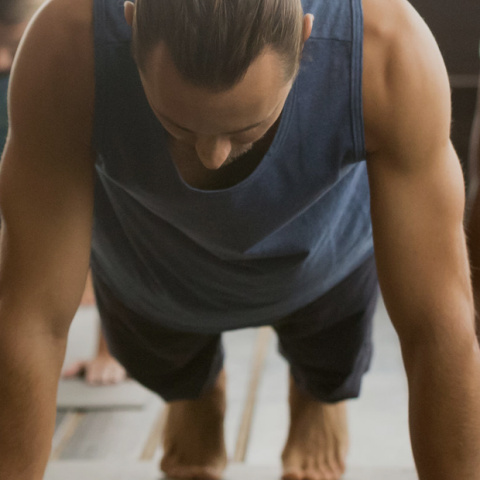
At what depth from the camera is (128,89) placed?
36.2 inches

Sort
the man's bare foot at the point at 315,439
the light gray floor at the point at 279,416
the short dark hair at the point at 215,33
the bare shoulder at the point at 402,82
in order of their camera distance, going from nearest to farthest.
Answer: the short dark hair at the point at 215,33 < the bare shoulder at the point at 402,82 < the man's bare foot at the point at 315,439 < the light gray floor at the point at 279,416

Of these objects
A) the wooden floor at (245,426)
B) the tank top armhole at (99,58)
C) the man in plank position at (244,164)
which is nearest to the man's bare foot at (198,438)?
the wooden floor at (245,426)

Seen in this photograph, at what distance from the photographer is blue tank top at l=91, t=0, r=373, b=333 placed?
912 mm

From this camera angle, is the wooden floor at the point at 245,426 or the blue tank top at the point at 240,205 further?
the wooden floor at the point at 245,426

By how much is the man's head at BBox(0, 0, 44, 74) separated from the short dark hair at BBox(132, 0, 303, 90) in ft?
3.45

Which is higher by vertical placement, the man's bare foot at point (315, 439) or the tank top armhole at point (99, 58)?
the tank top armhole at point (99, 58)

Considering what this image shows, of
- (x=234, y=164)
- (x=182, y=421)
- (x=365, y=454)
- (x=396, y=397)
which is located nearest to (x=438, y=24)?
(x=396, y=397)

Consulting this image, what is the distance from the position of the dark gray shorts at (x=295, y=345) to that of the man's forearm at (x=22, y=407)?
0.38 meters

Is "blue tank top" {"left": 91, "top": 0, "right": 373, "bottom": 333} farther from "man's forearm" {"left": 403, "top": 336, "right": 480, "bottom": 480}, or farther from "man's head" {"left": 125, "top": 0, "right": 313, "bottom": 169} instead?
"man's forearm" {"left": 403, "top": 336, "right": 480, "bottom": 480}

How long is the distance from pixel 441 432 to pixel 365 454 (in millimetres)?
816

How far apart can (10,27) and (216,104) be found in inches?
44.2

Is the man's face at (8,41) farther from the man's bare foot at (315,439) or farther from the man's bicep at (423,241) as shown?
the man's bicep at (423,241)

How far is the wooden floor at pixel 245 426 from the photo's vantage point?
4.90 feet

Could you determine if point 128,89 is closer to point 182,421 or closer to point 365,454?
point 182,421
